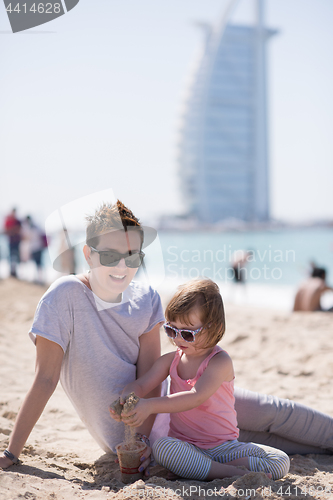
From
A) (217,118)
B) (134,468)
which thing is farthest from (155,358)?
(217,118)

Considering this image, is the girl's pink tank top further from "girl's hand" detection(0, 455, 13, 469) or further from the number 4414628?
the number 4414628

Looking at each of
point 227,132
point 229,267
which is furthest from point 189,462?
point 227,132

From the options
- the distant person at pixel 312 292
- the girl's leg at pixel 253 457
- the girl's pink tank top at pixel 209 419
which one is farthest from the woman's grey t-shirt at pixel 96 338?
the distant person at pixel 312 292

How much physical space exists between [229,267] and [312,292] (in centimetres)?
850

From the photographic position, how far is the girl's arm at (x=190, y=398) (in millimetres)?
1524

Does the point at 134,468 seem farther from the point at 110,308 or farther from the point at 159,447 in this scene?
the point at 110,308

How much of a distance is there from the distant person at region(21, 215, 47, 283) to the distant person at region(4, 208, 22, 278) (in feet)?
0.42

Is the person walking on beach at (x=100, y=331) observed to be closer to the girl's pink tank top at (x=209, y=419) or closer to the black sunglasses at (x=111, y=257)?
the black sunglasses at (x=111, y=257)

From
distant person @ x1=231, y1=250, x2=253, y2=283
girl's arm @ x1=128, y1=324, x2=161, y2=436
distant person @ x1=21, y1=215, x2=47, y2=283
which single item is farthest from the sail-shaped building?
girl's arm @ x1=128, y1=324, x2=161, y2=436

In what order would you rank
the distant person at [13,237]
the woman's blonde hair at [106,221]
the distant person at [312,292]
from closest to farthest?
the woman's blonde hair at [106,221] → the distant person at [312,292] → the distant person at [13,237]

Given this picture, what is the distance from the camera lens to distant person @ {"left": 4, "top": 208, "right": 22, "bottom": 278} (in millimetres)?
9297

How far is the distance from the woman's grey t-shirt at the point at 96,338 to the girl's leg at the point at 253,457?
17.5 inches

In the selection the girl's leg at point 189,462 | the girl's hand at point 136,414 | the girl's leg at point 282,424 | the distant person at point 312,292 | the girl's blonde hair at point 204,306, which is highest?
the girl's blonde hair at point 204,306

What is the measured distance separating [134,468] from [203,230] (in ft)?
196
